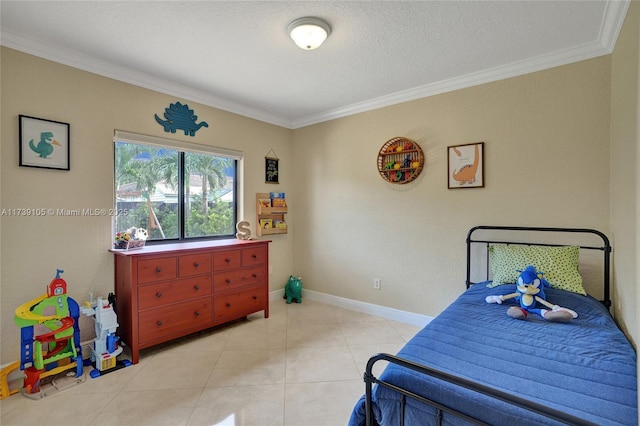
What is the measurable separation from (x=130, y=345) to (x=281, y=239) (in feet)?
6.86

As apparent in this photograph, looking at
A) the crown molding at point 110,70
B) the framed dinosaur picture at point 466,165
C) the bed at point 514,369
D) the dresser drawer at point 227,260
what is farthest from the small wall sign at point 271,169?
the bed at point 514,369

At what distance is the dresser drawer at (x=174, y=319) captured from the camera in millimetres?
2441

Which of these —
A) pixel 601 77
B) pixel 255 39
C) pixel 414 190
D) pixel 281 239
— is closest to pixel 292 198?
pixel 281 239

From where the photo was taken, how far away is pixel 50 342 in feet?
7.19

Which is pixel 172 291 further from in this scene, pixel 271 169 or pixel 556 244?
pixel 556 244

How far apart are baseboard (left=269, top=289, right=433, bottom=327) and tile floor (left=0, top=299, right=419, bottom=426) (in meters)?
0.14

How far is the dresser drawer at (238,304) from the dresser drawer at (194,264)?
333mm

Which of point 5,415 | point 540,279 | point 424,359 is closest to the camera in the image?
point 424,359

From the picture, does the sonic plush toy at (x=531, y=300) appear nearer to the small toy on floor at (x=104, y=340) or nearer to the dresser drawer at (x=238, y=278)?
the dresser drawer at (x=238, y=278)

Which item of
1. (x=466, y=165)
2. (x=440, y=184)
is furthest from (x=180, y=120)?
(x=466, y=165)

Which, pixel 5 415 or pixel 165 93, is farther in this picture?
pixel 165 93

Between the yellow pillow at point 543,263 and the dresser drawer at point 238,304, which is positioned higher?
the yellow pillow at point 543,263

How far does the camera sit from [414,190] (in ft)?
10.4

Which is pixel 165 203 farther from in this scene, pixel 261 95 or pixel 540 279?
pixel 540 279
